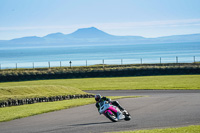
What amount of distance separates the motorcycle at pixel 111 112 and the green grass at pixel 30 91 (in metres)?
8.76

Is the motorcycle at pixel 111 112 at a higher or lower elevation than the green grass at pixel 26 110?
higher

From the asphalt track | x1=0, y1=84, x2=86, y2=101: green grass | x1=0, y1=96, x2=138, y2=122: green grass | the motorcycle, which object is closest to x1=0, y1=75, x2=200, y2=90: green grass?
x1=0, y1=84, x2=86, y2=101: green grass

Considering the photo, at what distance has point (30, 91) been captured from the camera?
87.1 feet

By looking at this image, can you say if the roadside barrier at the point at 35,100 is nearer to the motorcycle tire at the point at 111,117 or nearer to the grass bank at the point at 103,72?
the motorcycle tire at the point at 111,117


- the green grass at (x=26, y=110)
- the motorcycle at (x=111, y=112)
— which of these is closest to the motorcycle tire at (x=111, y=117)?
the motorcycle at (x=111, y=112)

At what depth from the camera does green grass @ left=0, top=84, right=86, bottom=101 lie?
23.7 metres

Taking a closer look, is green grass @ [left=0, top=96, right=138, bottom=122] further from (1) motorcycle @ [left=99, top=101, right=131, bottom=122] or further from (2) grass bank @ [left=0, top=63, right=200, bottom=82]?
(2) grass bank @ [left=0, top=63, right=200, bottom=82]

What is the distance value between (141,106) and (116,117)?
5.95 m

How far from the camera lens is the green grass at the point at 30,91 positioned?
23719 millimetres

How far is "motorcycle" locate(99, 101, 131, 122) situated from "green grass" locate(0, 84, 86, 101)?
8762 mm

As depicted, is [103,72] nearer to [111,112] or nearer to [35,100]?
[35,100]

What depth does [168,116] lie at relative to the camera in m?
16.8

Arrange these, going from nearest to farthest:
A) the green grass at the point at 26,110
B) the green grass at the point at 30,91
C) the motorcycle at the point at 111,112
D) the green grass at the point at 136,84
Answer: the motorcycle at the point at 111,112
the green grass at the point at 26,110
the green grass at the point at 30,91
the green grass at the point at 136,84

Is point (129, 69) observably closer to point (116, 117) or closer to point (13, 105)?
point (13, 105)
